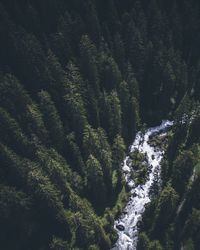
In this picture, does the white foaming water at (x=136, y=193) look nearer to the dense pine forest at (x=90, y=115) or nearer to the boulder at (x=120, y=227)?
the boulder at (x=120, y=227)

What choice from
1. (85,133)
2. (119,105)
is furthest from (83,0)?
(85,133)

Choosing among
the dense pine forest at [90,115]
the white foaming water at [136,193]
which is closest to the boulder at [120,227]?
the white foaming water at [136,193]

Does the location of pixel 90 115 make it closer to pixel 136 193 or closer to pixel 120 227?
pixel 136 193

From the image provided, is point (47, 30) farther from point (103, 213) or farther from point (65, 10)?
point (103, 213)

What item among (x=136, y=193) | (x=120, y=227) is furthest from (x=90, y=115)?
(x=120, y=227)

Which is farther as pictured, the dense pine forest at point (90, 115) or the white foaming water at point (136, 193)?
the white foaming water at point (136, 193)

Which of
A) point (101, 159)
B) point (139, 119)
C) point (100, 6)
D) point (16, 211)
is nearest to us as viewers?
point (16, 211)

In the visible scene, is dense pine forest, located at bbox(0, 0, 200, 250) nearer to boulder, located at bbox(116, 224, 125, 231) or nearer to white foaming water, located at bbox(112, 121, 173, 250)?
white foaming water, located at bbox(112, 121, 173, 250)
